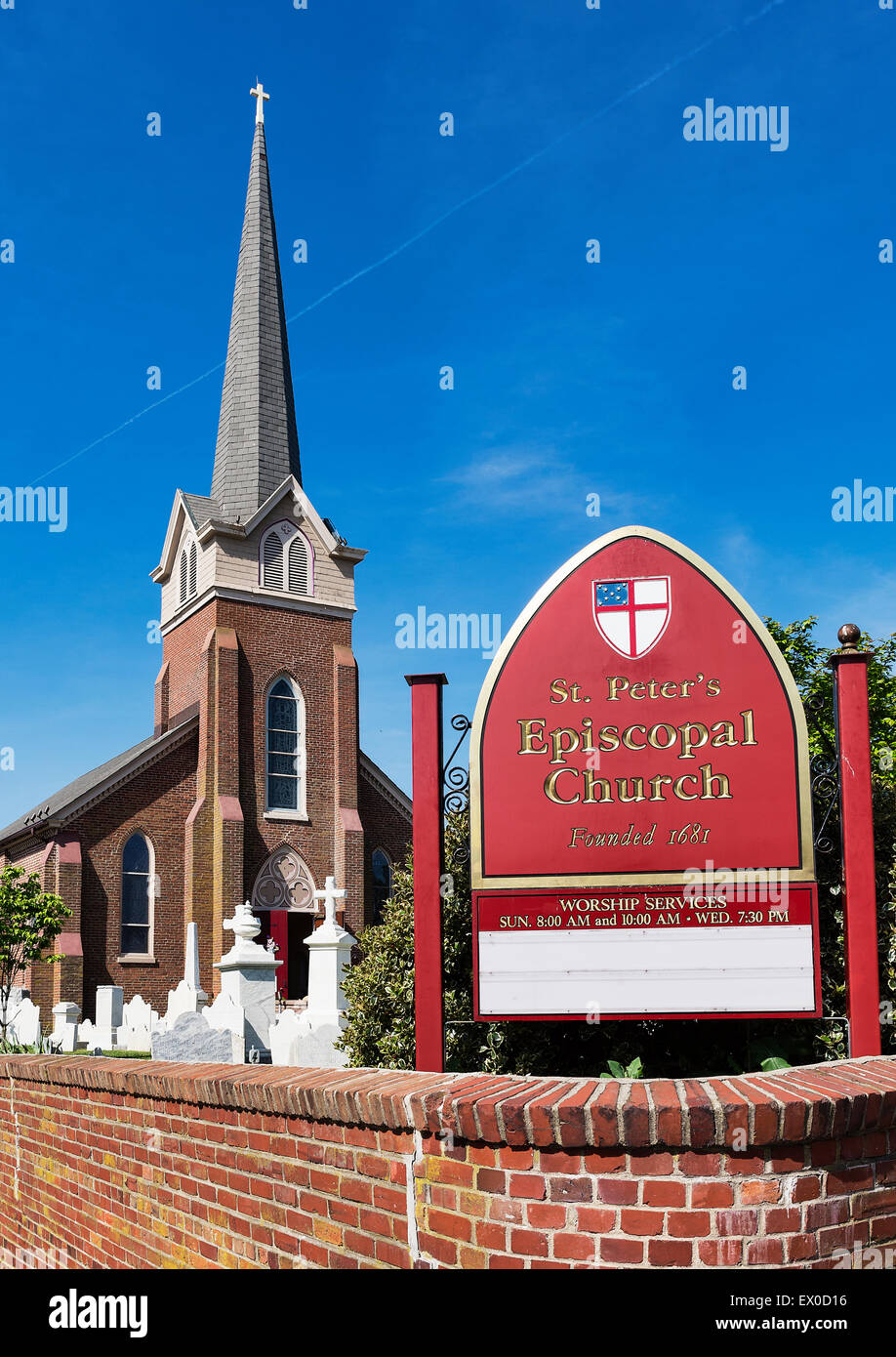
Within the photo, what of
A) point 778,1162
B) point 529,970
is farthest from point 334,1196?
point 529,970

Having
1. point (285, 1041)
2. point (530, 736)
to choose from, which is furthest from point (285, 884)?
point (530, 736)

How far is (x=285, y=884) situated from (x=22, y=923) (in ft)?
24.4

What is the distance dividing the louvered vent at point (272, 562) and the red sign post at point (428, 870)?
85.8ft

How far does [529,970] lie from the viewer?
7.55 meters

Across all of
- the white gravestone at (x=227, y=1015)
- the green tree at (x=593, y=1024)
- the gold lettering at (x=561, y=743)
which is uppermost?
the gold lettering at (x=561, y=743)

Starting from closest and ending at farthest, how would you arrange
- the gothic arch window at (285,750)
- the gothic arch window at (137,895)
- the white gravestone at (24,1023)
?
the white gravestone at (24,1023) < the gothic arch window at (137,895) < the gothic arch window at (285,750)

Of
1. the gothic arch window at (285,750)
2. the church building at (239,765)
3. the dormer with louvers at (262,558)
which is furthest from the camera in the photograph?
the dormer with louvers at (262,558)

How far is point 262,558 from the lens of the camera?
33.9 m

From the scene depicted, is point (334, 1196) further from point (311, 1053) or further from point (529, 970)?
point (311, 1053)

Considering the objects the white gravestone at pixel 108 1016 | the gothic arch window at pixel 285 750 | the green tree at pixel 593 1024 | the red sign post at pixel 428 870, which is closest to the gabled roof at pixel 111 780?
the gothic arch window at pixel 285 750

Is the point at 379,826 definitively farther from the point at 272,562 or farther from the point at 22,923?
the point at 22,923

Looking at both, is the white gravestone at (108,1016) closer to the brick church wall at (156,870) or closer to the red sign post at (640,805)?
the brick church wall at (156,870)

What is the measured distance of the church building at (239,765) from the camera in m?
29.9

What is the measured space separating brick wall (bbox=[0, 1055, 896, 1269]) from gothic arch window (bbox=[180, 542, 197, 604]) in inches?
1176
